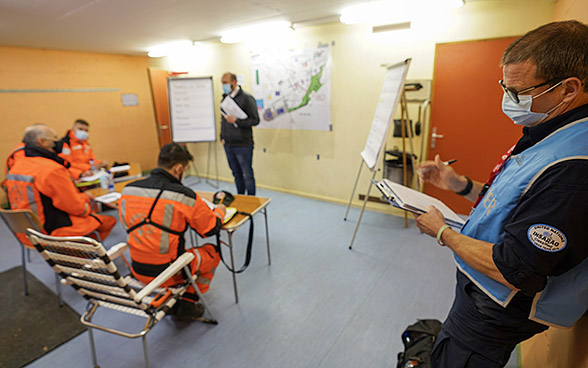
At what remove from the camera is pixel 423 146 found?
3.37 m

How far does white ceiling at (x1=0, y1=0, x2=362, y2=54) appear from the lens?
244 centimetres

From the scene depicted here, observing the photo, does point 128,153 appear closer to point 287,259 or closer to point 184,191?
point 287,259

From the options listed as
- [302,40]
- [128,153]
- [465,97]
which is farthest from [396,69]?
[128,153]

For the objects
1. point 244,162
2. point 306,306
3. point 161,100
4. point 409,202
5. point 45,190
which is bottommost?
point 306,306

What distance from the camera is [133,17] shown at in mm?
2836

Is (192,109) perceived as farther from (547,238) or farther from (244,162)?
(547,238)

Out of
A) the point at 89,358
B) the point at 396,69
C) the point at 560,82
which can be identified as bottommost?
the point at 89,358

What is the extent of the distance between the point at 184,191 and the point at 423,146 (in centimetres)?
280

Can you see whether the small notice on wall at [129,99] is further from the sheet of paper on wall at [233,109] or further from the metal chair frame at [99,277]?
the metal chair frame at [99,277]

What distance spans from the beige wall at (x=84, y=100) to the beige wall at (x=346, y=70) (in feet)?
3.26

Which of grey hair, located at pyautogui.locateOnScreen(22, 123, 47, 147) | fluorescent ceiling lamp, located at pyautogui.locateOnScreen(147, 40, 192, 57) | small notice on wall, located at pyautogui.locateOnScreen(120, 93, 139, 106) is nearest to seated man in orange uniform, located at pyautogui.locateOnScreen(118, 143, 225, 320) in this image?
grey hair, located at pyautogui.locateOnScreen(22, 123, 47, 147)

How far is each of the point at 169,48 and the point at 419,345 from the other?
5391 mm

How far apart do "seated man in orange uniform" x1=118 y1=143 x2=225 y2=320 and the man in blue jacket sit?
128cm

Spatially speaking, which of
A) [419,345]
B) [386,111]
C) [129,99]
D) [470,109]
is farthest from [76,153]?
[470,109]
